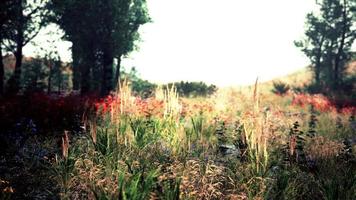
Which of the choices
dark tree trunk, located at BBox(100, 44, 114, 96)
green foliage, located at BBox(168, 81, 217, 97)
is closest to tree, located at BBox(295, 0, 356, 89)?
green foliage, located at BBox(168, 81, 217, 97)

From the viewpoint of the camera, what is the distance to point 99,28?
17.2 m

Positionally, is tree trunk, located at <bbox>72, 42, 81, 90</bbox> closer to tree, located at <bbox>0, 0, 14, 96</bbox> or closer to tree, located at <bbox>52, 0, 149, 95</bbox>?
tree, located at <bbox>52, 0, 149, 95</bbox>

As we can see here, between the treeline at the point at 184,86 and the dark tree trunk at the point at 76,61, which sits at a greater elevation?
the dark tree trunk at the point at 76,61

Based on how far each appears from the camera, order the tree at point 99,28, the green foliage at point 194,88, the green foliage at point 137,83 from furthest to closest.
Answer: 1. the green foliage at point 194,88
2. the green foliage at point 137,83
3. the tree at point 99,28

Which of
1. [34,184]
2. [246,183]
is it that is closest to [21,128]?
[34,184]

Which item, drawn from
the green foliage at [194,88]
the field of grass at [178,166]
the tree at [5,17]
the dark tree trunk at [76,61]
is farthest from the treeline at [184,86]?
the field of grass at [178,166]

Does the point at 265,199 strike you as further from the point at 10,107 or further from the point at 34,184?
the point at 10,107

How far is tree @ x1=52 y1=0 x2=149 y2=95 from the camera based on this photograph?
55.3 ft

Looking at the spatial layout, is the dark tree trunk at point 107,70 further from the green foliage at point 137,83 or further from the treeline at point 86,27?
the green foliage at point 137,83

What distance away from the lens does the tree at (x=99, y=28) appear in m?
16.8

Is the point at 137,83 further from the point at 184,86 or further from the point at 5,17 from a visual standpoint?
the point at 5,17

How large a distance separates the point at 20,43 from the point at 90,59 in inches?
149

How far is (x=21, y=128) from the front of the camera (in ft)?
26.1

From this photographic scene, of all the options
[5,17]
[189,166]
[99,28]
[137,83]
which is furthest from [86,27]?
[189,166]
